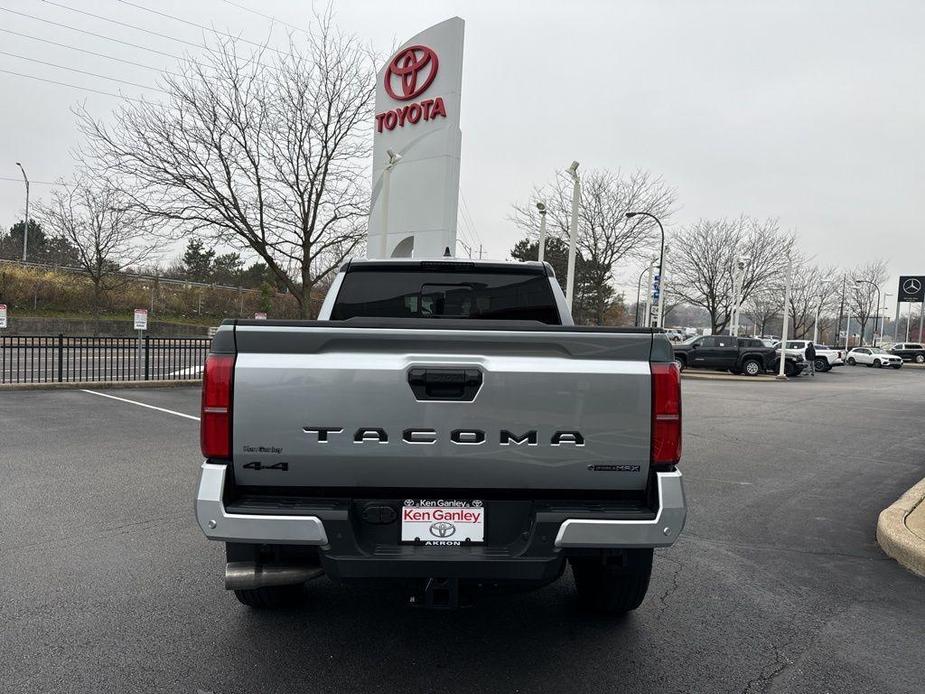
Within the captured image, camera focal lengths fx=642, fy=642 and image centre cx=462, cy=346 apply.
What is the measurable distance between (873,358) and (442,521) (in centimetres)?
5011

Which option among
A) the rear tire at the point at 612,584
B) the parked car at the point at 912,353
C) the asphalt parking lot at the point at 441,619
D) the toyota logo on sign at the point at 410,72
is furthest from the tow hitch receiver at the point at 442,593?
the parked car at the point at 912,353

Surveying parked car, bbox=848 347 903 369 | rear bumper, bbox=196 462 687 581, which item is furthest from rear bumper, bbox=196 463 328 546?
parked car, bbox=848 347 903 369

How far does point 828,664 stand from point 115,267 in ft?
121

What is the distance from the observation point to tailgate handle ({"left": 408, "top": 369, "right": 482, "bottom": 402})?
266 cm

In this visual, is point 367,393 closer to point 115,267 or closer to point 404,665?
point 404,665

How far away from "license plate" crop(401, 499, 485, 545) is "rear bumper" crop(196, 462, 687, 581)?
0.04 meters

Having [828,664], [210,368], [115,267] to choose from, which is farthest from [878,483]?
[115,267]

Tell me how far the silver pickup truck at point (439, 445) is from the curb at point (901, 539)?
3.05 meters

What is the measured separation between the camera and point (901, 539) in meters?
4.83

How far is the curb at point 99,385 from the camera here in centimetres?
1345

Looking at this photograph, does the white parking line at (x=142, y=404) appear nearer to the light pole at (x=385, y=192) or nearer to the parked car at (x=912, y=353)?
the light pole at (x=385, y=192)

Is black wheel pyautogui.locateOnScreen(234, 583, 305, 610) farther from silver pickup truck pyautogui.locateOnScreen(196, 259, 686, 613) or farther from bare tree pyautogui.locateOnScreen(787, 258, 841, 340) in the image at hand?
bare tree pyautogui.locateOnScreen(787, 258, 841, 340)

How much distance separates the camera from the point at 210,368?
262 centimetres

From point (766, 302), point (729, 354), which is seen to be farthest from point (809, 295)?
point (729, 354)
